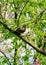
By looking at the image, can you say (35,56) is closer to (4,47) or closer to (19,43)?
(19,43)

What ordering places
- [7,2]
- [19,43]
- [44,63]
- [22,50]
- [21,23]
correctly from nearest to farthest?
[21,23], [7,2], [44,63], [19,43], [22,50]

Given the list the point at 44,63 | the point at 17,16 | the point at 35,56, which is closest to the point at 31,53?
the point at 35,56

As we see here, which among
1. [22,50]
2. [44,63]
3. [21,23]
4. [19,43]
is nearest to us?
[21,23]

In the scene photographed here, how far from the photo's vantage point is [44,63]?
9.64m

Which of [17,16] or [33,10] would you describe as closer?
[17,16]

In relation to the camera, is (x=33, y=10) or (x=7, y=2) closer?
(x=7, y=2)

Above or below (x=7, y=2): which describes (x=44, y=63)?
below

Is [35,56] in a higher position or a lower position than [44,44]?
lower

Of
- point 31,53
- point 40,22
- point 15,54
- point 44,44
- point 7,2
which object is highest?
point 7,2

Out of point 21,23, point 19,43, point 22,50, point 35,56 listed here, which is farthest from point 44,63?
point 21,23

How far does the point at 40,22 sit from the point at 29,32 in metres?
0.68

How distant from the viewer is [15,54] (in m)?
12.0

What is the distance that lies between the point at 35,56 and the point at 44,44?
256 centimetres

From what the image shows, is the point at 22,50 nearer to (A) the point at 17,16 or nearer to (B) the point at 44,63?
(B) the point at 44,63
